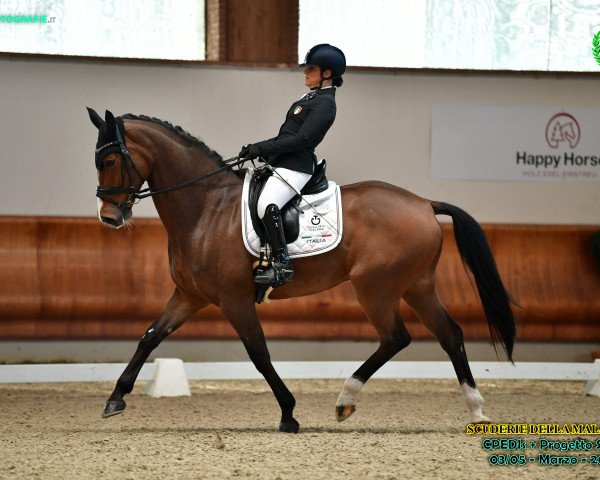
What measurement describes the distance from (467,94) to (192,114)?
8.63 ft

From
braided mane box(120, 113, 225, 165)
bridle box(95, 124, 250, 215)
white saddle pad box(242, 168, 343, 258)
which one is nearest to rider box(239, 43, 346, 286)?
white saddle pad box(242, 168, 343, 258)

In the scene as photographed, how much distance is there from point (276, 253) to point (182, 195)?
0.78 m

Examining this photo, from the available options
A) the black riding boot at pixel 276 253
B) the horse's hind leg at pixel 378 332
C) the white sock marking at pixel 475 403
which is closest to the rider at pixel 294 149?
the black riding boot at pixel 276 253

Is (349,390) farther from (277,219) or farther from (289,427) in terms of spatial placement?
(277,219)

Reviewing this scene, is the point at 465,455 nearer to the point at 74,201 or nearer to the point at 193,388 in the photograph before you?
the point at 193,388

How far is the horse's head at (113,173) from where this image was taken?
683 centimetres

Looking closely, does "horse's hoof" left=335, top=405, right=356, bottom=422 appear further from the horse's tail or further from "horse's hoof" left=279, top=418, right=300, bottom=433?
the horse's tail

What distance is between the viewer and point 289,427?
22.7 ft

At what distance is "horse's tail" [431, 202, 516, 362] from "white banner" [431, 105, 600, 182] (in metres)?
2.51

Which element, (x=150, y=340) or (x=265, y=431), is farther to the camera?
(x=150, y=340)

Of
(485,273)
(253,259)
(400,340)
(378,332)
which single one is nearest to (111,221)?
(253,259)

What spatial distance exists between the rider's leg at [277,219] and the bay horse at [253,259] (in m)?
0.18

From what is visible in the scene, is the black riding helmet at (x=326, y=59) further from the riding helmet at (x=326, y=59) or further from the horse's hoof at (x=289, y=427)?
the horse's hoof at (x=289, y=427)

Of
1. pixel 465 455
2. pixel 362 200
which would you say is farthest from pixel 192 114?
pixel 465 455
